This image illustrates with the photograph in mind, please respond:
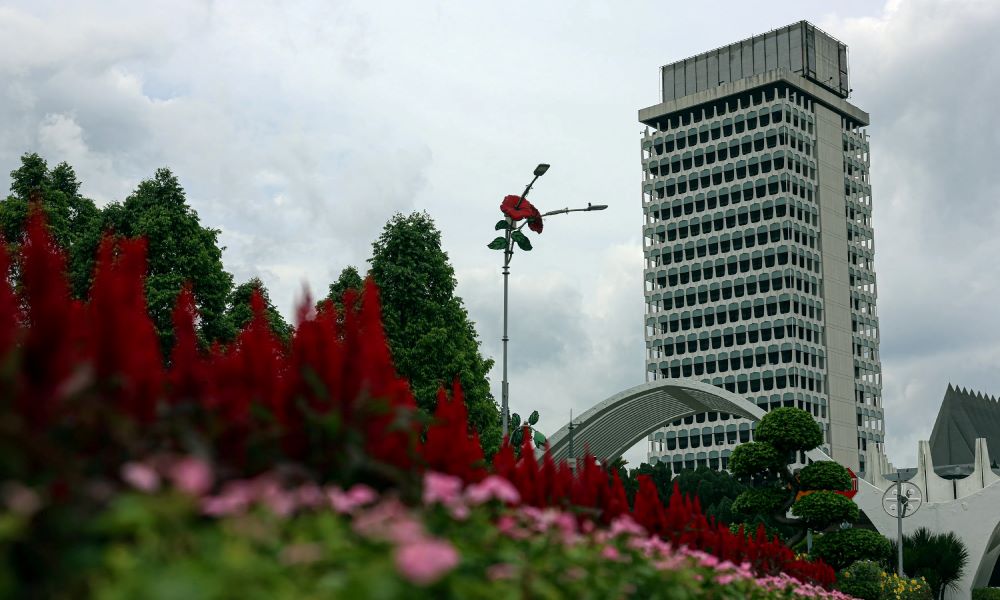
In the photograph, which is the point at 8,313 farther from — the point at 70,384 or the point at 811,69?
the point at 811,69

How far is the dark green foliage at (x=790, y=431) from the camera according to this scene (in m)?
29.2

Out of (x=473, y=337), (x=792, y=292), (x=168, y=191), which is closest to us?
(x=168, y=191)

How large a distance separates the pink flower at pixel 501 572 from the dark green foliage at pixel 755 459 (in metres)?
24.9

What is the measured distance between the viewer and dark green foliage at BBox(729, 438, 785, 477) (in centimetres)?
2927

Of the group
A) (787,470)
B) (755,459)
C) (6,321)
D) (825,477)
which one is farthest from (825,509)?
(6,321)

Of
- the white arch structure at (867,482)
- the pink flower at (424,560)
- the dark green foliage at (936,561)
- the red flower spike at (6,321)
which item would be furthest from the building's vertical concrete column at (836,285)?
the pink flower at (424,560)

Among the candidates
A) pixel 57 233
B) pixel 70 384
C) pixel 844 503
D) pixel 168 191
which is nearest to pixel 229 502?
pixel 70 384

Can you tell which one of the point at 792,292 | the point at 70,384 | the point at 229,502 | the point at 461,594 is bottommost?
the point at 461,594

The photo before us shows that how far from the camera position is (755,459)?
29.2 metres

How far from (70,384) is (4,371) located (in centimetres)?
30

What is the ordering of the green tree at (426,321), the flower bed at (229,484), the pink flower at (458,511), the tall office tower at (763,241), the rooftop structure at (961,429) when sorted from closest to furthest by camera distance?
the flower bed at (229,484)
the pink flower at (458,511)
the green tree at (426,321)
the rooftop structure at (961,429)
the tall office tower at (763,241)

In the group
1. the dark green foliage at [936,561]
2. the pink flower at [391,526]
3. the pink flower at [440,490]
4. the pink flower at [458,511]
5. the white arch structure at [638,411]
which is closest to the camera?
the pink flower at [391,526]

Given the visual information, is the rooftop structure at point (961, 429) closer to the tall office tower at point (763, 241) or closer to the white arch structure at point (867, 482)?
the tall office tower at point (763, 241)

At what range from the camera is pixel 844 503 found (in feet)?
90.4
